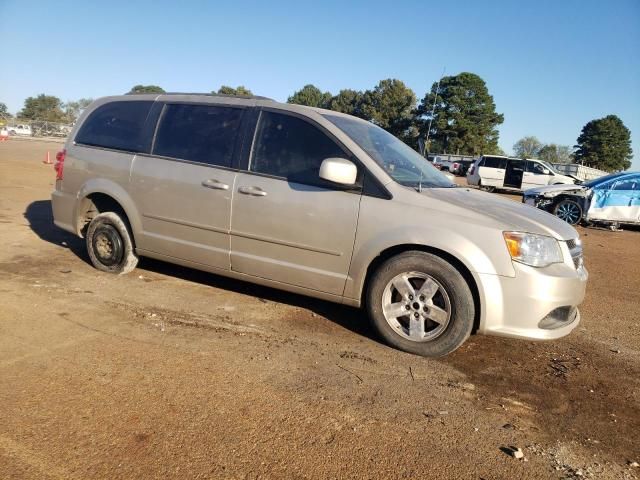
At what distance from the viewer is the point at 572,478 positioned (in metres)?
2.26

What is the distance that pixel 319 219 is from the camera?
383 cm

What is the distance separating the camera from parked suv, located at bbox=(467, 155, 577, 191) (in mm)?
24953

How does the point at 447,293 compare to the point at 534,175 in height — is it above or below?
below

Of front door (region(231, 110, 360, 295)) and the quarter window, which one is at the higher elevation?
the quarter window

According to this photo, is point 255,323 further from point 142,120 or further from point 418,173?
point 142,120

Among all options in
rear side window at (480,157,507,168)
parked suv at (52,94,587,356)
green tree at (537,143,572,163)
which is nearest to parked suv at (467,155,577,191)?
rear side window at (480,157,507,168)

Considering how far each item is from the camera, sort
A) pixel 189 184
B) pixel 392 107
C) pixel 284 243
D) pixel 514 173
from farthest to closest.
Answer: pixel 392 107 → pixel 514 173 → pixel 189 184 → pixel 284 243

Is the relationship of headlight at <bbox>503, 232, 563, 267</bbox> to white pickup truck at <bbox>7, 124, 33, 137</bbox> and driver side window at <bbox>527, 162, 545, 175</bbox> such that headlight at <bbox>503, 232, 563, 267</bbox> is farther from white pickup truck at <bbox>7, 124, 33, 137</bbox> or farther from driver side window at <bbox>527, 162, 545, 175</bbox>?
white pickup truck at <bbox>7, 124, 33, 137</bbox>

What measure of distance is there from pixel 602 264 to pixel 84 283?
7.46 metres

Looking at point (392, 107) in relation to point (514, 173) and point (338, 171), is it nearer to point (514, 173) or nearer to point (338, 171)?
point (514, 173)

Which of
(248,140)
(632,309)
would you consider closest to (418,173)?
(248,140)

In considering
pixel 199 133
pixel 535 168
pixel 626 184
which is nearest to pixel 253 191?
pixel 199 133

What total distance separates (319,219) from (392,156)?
0.95m

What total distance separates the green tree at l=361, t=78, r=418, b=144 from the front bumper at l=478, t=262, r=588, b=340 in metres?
71.0
